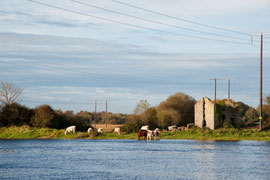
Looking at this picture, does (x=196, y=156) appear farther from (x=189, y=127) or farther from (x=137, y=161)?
(x=189, y=127)

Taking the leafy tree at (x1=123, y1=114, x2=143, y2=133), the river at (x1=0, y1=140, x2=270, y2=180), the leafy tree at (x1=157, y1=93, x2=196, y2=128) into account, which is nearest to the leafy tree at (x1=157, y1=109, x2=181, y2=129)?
the leafy tree at (x1=157, y1=93, x2=196, y2=128)

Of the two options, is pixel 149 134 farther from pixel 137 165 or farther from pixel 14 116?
pixel 137 165

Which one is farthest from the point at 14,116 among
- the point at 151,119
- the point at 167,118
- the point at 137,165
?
the point at 137,165

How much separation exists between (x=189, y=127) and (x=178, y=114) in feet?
49.3

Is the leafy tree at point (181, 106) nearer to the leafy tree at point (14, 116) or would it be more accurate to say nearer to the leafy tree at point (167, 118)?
the leafy tree at point (167, 118)

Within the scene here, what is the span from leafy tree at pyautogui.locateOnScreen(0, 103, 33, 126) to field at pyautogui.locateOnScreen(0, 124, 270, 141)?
62.1 inches

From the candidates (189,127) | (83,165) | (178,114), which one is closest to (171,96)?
(178,114)

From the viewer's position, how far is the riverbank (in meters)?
53.4

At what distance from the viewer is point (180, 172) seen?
24031mm

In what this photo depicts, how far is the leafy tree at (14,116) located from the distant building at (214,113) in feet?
73.8

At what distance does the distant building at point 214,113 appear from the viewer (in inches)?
2398

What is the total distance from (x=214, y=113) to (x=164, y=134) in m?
7.81

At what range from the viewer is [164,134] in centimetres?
5700

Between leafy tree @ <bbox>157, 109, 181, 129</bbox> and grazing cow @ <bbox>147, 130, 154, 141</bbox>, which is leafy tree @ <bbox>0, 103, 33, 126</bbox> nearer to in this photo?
grazing cow @ <bbox>147, 130, 154, 141</bbox>
